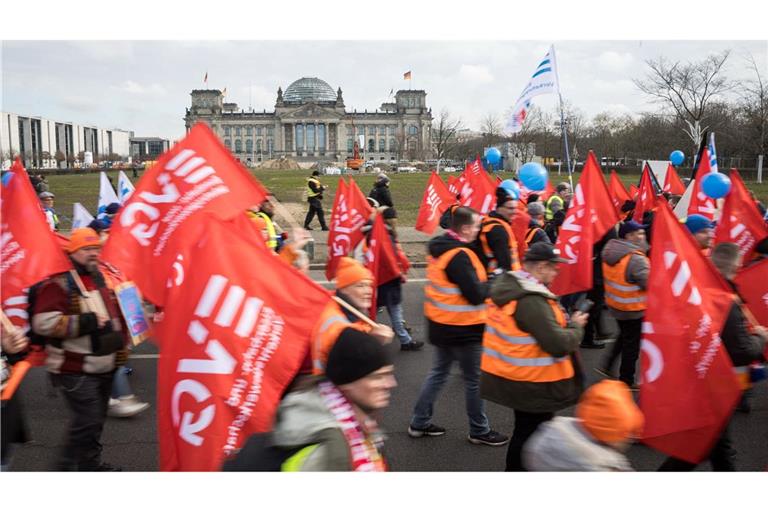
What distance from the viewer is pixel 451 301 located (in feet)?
15.1

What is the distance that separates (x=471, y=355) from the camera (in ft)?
15.2

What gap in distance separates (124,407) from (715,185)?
7264 millimetres

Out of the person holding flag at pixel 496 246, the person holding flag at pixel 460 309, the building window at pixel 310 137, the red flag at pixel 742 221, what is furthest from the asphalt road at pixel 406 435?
the building window at pixel 310 137

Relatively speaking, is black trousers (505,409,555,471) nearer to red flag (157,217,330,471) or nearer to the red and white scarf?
red flag (157,217,330,471)

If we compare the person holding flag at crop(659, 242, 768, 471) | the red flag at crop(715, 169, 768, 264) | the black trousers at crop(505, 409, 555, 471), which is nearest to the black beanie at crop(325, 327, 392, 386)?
the black trousers at crop(505, 409, 555, 471)

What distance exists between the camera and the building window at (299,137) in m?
132

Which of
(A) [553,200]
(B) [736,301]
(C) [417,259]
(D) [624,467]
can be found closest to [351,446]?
(D) [624,467]

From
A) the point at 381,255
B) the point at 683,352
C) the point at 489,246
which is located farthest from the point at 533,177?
the point at 683,352

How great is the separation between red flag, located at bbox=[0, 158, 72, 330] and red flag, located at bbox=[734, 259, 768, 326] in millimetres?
4738

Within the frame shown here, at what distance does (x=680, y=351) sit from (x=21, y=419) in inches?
135

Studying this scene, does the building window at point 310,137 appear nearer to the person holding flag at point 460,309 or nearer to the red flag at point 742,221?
the red flag at point 742,221

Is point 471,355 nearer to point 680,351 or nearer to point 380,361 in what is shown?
point 680,351

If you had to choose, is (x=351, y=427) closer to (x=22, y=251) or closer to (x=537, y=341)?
(x=537, y=341)

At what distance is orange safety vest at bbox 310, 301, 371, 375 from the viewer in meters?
2.63
